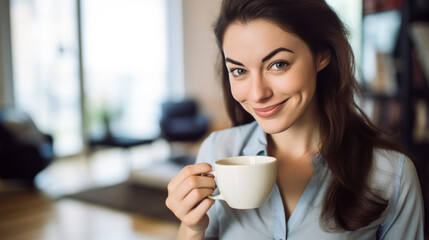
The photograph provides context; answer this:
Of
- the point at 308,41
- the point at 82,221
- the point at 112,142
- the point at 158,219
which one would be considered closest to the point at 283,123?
the point at 308,41

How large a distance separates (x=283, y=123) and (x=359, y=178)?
0.25m

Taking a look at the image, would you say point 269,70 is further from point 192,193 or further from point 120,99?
point 120,99

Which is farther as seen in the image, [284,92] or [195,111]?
[195,111]

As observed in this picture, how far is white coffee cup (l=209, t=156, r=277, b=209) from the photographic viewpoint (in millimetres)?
693

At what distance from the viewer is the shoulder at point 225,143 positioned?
1024 mm

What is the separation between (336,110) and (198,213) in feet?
1.54

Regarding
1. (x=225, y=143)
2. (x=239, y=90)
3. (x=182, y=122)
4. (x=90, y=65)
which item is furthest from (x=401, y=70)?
(x=90, y=65)

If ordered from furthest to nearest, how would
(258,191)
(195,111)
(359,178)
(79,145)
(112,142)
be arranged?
(195,111), (79,145), (112,142), (359,178), (258,191)

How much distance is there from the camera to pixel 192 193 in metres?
0.75

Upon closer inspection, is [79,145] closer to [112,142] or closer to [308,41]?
[112,142]

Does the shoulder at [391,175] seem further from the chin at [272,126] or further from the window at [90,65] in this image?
the window at [90,65]

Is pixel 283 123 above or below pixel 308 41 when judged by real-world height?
below

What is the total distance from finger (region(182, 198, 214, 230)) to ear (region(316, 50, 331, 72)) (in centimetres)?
42

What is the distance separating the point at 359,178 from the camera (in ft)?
3.06
